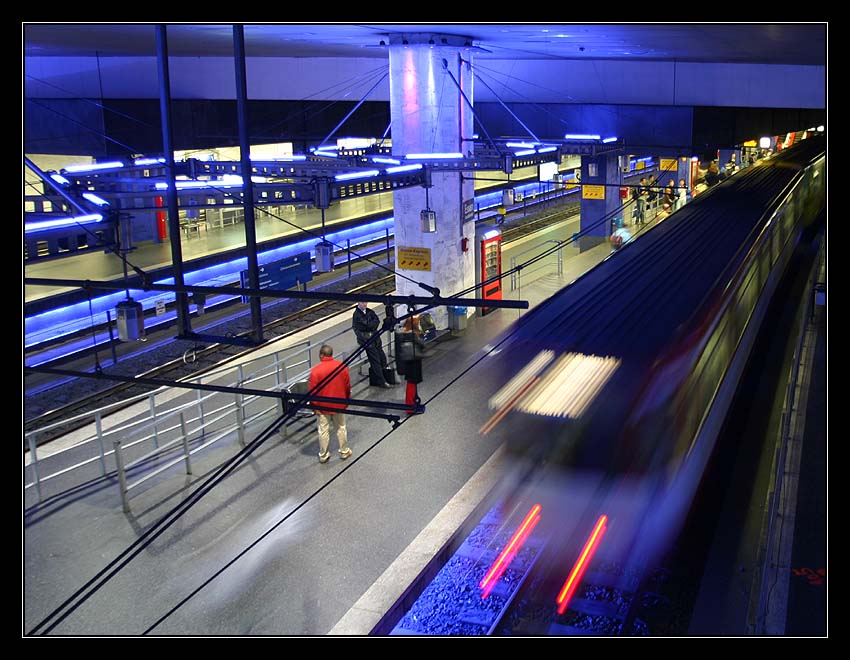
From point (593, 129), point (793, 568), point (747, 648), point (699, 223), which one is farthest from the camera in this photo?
point (593, 129)

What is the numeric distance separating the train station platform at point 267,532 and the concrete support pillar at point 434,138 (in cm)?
461

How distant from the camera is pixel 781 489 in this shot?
652cm

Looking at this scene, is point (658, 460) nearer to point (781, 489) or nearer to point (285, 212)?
point (781, 489)

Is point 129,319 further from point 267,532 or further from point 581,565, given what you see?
point 581,565

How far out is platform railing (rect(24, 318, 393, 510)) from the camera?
346 inches

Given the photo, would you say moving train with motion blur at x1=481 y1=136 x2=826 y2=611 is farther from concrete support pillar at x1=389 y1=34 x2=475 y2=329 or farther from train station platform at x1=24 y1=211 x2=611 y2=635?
concrete support pillar at x1=389 y1=34 x2=475 y2=329

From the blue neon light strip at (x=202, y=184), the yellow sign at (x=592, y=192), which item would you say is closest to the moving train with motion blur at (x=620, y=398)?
the blue neon light strip at (x=202, y=184)

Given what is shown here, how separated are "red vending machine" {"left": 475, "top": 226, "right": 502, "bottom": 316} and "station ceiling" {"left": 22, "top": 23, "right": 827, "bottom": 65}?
331 cm

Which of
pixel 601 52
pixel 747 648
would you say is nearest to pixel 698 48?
pixel 601 52

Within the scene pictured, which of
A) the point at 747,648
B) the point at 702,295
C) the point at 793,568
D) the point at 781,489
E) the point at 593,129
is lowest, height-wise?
the point at 793,568

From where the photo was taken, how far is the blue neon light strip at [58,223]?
7684mm

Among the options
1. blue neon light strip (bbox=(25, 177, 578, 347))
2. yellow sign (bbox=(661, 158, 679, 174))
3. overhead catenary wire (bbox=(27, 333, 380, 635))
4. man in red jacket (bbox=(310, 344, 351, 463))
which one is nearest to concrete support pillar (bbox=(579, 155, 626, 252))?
yellow sign (bbox=(661, 158, 679, 174))

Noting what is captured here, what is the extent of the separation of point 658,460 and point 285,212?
24.2 m

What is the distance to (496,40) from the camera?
13531mm
